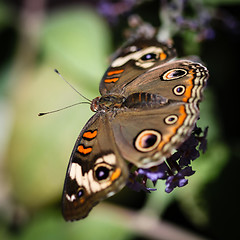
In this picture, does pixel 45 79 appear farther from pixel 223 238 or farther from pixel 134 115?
pixel 223 238

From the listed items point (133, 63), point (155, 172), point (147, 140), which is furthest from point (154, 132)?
point (133, 63)

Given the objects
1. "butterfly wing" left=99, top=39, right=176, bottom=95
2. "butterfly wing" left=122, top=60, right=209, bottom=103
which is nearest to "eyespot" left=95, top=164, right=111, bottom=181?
"butterfly wing" left=122, top=60, right=209, bottom=103

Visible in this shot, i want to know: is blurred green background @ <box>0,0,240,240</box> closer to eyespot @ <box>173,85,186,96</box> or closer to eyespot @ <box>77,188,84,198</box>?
eyespot @ <box>173,85,186,96</box>

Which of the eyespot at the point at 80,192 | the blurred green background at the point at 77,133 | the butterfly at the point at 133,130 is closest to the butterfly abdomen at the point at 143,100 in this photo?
the butterfly at the point at 133,130

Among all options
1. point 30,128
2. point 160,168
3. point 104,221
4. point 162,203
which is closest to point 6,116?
point 30,128

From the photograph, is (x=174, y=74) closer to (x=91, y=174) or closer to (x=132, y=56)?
(x=132, y=56)

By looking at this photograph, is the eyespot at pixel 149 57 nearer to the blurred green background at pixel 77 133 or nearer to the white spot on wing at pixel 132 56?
the white spot on wing at pixel 132 56
